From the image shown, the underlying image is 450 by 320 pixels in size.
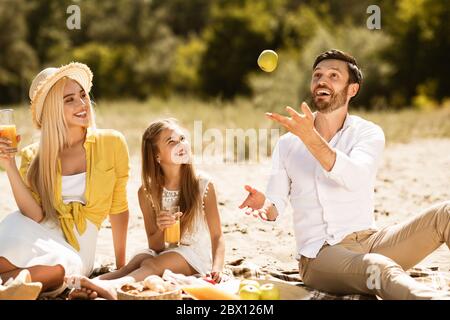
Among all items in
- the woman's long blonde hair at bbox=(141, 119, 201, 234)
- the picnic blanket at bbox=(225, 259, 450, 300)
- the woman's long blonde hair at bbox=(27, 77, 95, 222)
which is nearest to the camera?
the picnic blanket at bbox=(225, 259, 450, 300)

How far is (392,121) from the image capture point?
13.8 m

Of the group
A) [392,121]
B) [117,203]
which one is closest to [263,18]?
[392,121]

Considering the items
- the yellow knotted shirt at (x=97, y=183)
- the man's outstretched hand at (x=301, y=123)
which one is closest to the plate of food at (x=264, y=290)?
the man's outstretched hand at (x=301, y=123)

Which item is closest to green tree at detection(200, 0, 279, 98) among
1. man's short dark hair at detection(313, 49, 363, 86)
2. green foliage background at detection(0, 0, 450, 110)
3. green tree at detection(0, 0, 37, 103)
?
green foliage background at detection(0, 0, 450, 110)

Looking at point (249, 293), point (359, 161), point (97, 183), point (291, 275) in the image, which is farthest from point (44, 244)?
point (359, 161)

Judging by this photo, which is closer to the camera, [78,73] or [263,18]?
[78,73]

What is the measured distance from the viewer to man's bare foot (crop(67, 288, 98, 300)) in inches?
157

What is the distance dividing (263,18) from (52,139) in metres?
24.4

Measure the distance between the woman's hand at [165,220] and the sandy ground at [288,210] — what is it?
0.94m

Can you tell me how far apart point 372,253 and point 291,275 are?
0.87 m

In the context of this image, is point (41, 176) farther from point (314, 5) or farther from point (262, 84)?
point (314, 5)

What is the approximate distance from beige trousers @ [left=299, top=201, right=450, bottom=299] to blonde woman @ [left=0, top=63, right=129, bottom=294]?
1.33 m

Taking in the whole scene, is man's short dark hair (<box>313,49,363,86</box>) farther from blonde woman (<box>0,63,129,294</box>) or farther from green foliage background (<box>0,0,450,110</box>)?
green foliage background (<box>0,0,450,110</box>)
